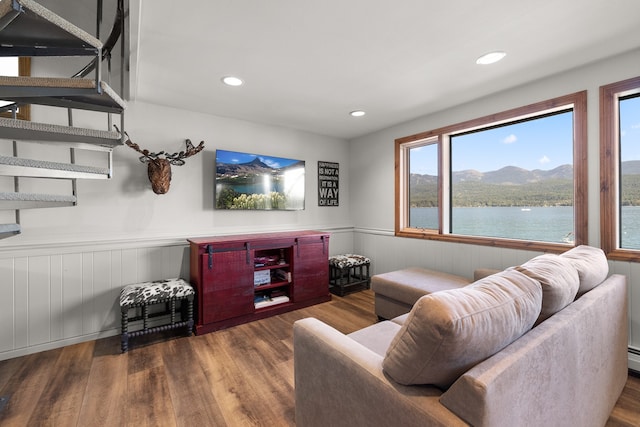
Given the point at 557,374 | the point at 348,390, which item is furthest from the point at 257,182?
the point at 557,374

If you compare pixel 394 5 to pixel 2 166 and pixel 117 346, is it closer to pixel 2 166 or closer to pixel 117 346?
pixel 2 166

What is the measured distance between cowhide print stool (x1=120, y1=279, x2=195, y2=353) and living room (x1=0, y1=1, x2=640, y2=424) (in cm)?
26

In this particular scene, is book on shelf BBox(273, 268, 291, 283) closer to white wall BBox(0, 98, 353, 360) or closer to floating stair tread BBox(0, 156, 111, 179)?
white wall BBox(0, 98, 353, 360)

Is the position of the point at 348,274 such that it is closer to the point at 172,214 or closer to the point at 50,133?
the point at 172,214

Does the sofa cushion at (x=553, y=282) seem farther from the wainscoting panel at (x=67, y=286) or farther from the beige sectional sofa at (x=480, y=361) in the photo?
the wainscoting panel at (x=67, y=286)

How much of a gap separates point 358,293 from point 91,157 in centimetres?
331

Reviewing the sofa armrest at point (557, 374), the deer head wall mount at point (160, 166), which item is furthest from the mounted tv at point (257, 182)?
the sofa armrest at point (557, 374)

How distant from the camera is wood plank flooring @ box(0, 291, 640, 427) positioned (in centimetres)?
158

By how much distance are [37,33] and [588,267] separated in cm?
283

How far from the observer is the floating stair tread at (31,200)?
4.72 ft

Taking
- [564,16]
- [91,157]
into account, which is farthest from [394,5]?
[91,157]

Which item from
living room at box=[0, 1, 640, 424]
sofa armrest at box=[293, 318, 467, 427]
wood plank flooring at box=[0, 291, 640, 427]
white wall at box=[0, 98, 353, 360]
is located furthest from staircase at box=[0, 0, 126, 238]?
sofa armrest at box=[293, 318, 467, 427]

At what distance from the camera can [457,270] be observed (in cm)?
296

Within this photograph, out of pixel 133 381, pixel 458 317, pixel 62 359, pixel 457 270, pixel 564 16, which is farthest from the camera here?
pixel 457 270
